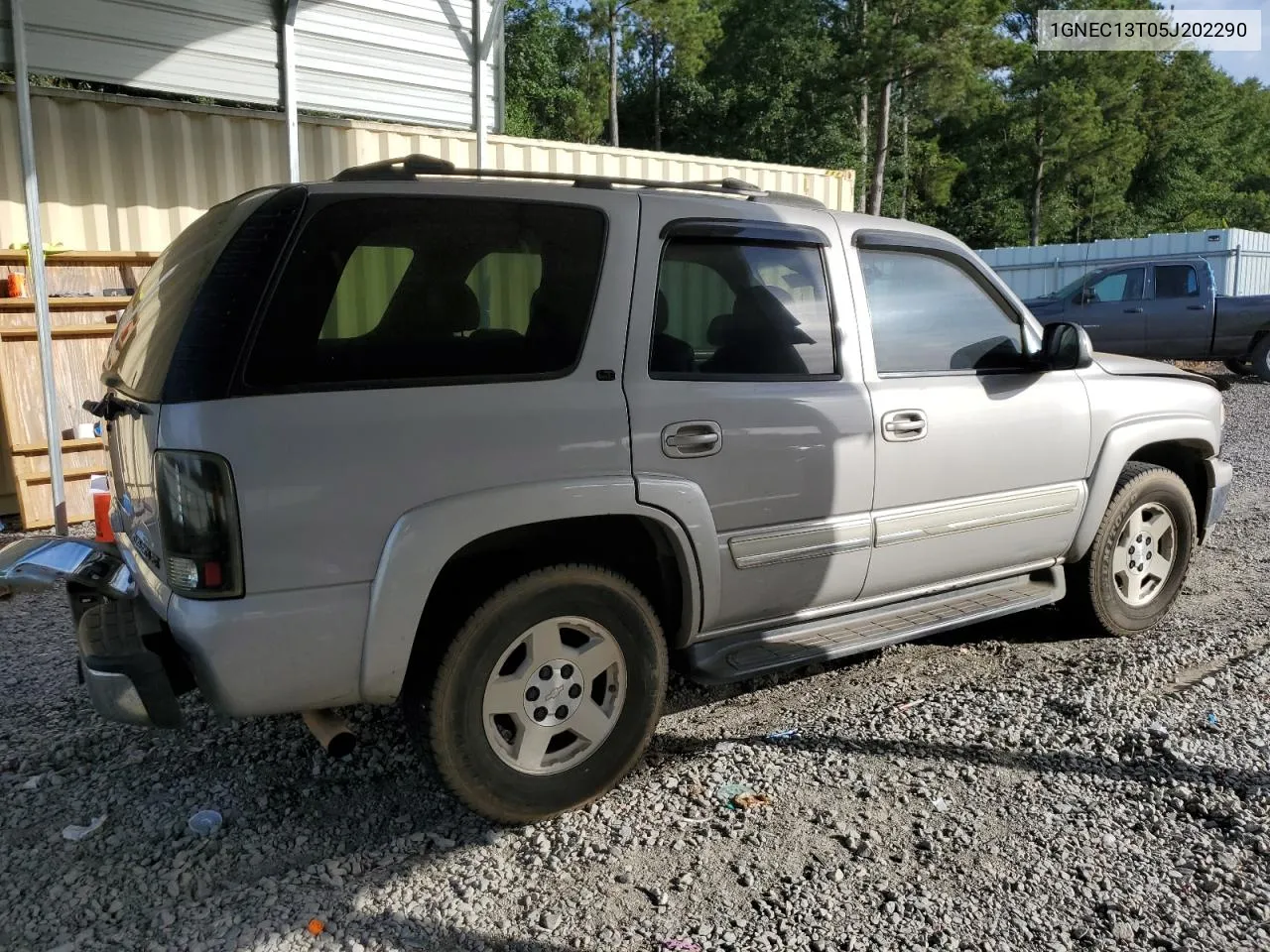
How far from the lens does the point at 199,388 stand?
8.35 ft

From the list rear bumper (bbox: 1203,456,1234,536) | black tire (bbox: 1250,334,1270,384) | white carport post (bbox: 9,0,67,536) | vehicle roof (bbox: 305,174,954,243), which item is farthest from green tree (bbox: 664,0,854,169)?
vehicle roof (bbox: 305,174,954,243)

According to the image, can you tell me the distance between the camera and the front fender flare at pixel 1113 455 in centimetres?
438

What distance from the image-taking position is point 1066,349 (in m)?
4.06

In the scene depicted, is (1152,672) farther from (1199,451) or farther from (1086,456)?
(1199,451)

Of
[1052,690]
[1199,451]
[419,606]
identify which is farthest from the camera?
[1199,451]

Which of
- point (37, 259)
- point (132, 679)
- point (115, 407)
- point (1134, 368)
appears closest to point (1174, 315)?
point (1134, 368)

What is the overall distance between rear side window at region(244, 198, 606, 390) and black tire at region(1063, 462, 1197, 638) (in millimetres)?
2785

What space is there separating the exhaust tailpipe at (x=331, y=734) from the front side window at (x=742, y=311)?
1.47 metres

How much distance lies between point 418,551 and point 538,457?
45 cm

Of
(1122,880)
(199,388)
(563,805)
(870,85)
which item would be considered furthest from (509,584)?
(870,85)

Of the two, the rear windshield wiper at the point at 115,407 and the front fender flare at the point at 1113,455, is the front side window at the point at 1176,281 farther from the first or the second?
the rear windshield wiper at the point at 115,407

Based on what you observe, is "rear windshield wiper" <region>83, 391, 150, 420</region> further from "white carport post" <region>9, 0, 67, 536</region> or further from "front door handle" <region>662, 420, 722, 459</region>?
"white carport post" <region>9, 0, 67, 536</region>

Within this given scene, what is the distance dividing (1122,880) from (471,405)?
2.27 metres

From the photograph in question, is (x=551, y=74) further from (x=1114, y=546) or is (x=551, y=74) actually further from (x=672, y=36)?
(x=1114, y=546)
